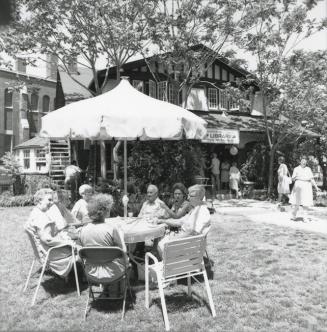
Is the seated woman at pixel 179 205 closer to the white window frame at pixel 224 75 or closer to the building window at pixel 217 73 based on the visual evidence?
the building window at pixel 217 73

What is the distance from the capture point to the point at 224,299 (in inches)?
192

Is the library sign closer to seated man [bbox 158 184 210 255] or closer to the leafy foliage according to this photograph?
the leafy foliage

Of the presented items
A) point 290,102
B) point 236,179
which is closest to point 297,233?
point 236,179

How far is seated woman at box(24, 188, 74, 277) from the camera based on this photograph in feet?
16.5

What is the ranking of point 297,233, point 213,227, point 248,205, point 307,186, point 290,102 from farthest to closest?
point 290,102 → point 248,205 → point 307,186 → point 213,227 → point 297,233

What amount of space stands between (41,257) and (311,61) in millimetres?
14478

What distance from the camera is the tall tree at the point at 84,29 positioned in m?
15.6

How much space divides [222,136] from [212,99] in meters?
4.46

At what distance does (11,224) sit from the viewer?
1113 centimetres

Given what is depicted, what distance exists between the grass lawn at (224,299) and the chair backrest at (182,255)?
0.49 metres

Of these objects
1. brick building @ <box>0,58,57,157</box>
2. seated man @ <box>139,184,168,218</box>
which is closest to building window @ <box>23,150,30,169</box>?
brick building @ <box>0,58,57,157</box>

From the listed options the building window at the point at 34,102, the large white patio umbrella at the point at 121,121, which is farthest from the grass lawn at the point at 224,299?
the building window at the point at 34,102

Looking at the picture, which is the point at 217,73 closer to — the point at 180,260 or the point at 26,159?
the point at 26,159

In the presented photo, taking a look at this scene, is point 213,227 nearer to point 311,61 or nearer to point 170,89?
point 311,61
